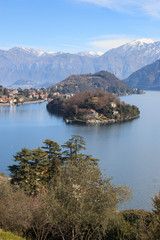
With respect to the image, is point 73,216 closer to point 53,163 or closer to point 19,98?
point 53,163

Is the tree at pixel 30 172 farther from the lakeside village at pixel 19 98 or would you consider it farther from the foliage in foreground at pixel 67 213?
the lakeside village at pixel 19 98

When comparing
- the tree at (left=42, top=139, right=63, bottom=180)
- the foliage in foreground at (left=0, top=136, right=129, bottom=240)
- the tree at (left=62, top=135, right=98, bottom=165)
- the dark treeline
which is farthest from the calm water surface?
the foliage in foreground at (left=0, top=136, right=129, bottom=240)

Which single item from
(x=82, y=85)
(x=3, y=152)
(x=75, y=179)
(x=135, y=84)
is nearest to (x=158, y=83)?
(x=135, y=84)

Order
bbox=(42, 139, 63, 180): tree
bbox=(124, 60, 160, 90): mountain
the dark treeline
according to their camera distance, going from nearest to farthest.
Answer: the dark treeline
bbox=(42, 139, 63, 180): tree
bbox=(124, 60, 160, 90): mountain

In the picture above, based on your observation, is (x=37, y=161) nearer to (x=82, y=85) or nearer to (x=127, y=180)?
(x=127, y=180)

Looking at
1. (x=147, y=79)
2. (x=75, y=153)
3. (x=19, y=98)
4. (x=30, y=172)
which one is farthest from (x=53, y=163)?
(x=147, y=79)

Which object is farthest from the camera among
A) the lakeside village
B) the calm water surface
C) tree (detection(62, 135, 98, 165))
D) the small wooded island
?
the lakeside village

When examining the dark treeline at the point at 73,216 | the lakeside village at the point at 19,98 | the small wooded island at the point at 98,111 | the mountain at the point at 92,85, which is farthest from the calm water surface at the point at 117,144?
the mountain at the point at 92,85

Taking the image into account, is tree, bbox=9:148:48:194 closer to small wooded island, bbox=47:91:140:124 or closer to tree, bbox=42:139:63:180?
tree, bbox=42:139:63:180

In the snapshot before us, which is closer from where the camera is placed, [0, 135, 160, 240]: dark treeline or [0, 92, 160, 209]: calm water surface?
[0, 135, 160, 240]: dark treeline
